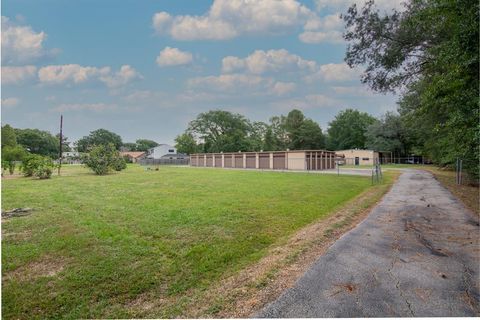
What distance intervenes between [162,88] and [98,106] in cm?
137

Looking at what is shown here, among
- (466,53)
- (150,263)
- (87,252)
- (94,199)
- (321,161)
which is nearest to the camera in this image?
(150,263)

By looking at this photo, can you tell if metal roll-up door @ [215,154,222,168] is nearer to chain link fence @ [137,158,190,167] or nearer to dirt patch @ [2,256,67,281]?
chain link fence @ [137,158,190,167]

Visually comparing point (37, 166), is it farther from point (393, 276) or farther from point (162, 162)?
point (162, 162)

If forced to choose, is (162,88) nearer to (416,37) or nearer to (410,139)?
(416,37)

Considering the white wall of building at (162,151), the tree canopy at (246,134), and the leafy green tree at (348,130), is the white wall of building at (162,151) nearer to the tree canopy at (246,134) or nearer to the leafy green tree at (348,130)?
the tree canopy at (246,134)

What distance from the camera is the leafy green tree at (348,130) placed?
5322 cm

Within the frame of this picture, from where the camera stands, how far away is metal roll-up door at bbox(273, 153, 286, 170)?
1117 inches

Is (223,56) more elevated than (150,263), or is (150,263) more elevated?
(223,56)

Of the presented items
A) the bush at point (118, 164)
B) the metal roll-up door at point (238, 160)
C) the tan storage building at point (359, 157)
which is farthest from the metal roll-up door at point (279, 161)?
the tan storage building at point (359, 157)

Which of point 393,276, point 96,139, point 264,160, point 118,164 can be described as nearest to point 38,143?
point 96,139

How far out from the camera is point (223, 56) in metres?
4.86

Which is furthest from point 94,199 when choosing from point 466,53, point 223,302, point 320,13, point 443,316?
point 466,53

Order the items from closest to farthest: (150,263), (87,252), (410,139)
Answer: (150,263)
(87,252)
(410,139)

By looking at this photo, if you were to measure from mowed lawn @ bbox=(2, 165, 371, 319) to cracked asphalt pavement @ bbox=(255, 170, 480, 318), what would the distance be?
0.96 m
